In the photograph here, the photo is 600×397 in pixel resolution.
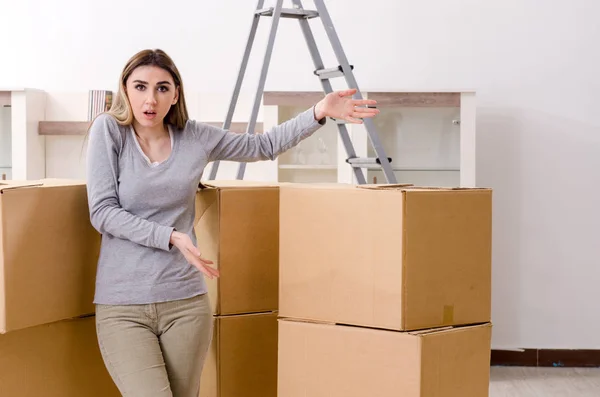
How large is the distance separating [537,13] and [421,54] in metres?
0.62

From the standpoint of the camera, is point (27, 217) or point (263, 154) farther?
point (263, 154)

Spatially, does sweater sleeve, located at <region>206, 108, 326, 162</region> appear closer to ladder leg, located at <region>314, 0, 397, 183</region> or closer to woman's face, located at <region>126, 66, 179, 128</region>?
woman's face, located at <region>126, 66, 179, 128</region>

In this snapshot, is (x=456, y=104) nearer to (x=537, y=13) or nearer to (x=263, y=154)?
(x=537, y=13)

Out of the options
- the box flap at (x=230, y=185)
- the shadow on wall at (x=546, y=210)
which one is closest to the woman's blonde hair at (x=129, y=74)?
the box flap at (x=230, y=185)

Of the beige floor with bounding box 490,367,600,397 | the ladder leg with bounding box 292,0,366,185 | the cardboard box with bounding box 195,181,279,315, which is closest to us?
the cardboard box with bounding box 195,181,279,315

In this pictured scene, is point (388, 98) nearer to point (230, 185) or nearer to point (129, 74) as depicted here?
point (230, 185)

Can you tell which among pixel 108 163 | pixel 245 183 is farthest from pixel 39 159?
pixel 108 163

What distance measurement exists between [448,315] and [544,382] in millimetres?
2233

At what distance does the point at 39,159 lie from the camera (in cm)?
392

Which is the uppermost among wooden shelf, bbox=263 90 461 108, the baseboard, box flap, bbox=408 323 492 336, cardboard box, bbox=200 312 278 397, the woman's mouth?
wooden shelf, bbox=263 90 461 108

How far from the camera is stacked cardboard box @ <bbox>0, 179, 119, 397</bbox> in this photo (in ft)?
5.71

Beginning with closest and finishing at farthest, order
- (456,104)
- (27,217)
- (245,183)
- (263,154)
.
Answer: (27,217)
(263,154)
(245,183)
(456,104)

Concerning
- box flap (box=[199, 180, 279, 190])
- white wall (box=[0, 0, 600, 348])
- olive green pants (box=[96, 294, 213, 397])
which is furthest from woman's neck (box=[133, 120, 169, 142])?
white wall (box=[0, 0, 600, 348])

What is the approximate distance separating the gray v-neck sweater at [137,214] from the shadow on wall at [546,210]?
8.07 ft
